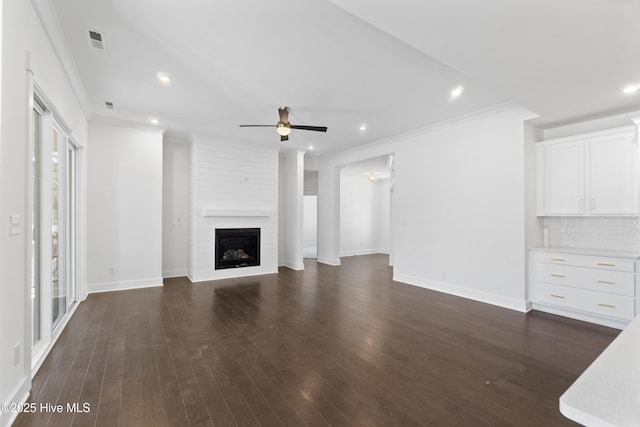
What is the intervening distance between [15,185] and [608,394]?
10.3ft

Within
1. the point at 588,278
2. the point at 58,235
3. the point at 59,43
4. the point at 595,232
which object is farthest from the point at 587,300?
the point at 58,235

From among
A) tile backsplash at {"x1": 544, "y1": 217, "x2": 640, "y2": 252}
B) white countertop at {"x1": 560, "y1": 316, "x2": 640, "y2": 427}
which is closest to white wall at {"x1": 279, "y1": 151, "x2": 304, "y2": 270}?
tile backsplash at {"x1": 544, "y1": 217, "x2": 640, "y2": 252}

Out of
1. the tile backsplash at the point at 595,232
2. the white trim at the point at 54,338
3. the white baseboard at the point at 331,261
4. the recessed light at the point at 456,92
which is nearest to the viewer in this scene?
the white trim at the point at 54,338

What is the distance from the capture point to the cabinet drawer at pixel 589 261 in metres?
3.33

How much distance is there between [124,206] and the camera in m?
5.10

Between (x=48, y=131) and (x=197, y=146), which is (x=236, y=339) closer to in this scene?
(x=48, y=131)

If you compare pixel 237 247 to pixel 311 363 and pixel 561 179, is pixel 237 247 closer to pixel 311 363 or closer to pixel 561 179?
pixel 311 363

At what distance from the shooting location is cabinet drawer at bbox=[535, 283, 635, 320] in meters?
3.32

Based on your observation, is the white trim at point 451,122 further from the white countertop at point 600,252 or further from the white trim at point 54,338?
the white trim at point 54,338

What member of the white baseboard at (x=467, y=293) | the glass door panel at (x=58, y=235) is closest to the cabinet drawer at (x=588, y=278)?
the white baseboard at (x=467, y=293)

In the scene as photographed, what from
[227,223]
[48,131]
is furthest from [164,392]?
[227,223]

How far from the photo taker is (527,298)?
4.02 metres

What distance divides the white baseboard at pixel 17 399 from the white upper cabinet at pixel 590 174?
587 cm

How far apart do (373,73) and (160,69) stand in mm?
2403
